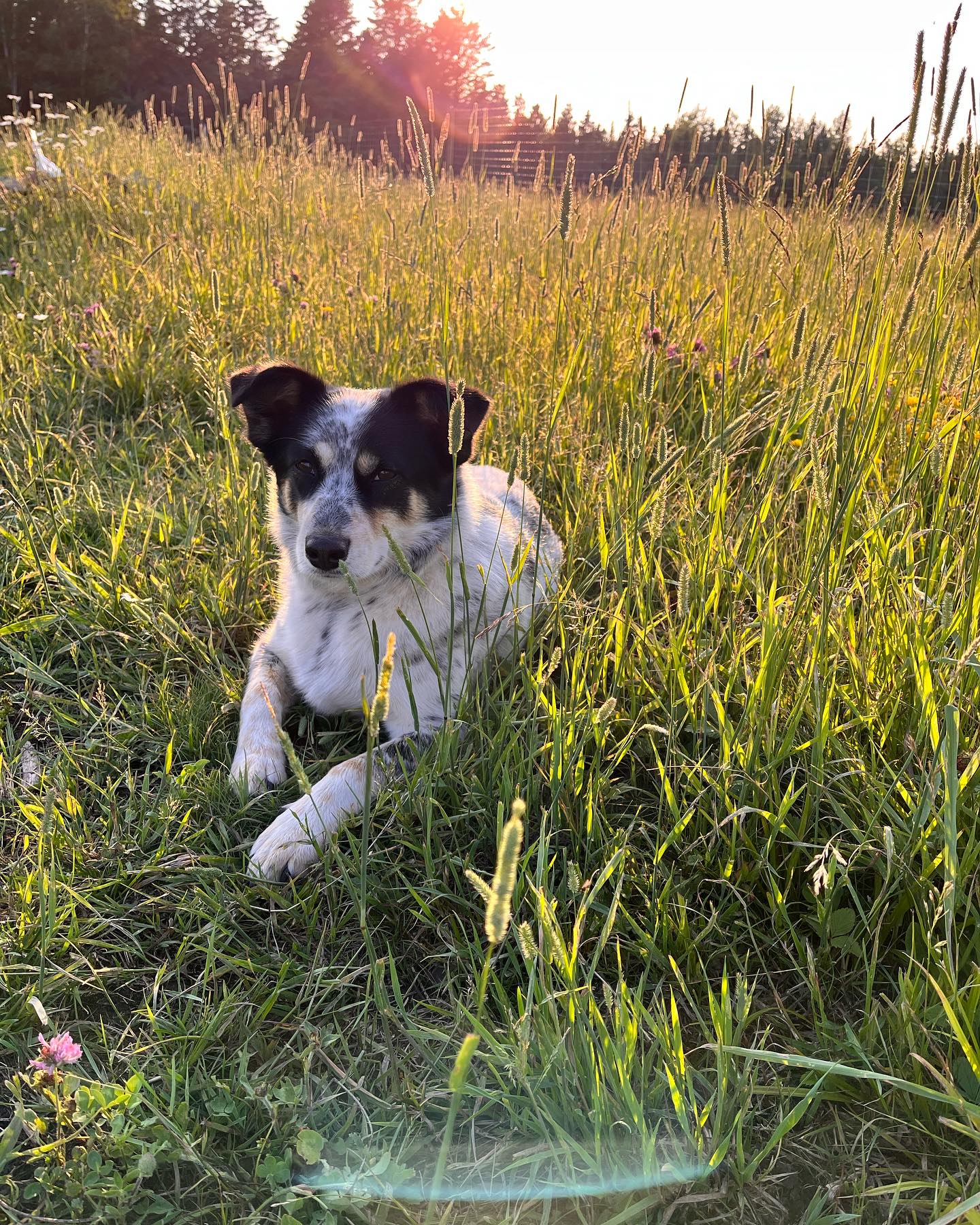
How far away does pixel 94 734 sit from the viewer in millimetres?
2262

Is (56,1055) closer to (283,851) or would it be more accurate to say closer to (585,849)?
(283,851)

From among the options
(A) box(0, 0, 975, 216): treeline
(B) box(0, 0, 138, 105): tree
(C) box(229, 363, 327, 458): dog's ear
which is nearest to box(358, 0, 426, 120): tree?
(A) box(0, 0, 975, 216): treeline

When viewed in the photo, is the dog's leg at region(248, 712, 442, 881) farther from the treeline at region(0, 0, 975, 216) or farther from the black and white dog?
the treeline at region(0, 0, 975, 216)

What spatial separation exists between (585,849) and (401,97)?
94.4ft

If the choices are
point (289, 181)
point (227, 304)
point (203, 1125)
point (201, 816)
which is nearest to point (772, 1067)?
point (203, 1125)

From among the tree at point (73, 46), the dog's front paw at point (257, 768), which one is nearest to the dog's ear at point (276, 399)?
the dog's front paw at point (257, 768)

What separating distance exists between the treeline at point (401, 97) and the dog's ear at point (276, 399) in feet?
2.86

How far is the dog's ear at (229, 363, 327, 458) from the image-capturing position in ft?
8.38

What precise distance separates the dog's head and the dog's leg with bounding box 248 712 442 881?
1.72ft

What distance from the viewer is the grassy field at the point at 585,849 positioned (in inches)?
48.7

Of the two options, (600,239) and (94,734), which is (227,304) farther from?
(94,734)

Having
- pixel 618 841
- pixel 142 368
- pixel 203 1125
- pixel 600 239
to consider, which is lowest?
pixel 203 1125

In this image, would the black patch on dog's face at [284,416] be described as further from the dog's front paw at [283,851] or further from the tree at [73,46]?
the tree at [73,46]

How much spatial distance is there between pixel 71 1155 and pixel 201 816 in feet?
2.76
